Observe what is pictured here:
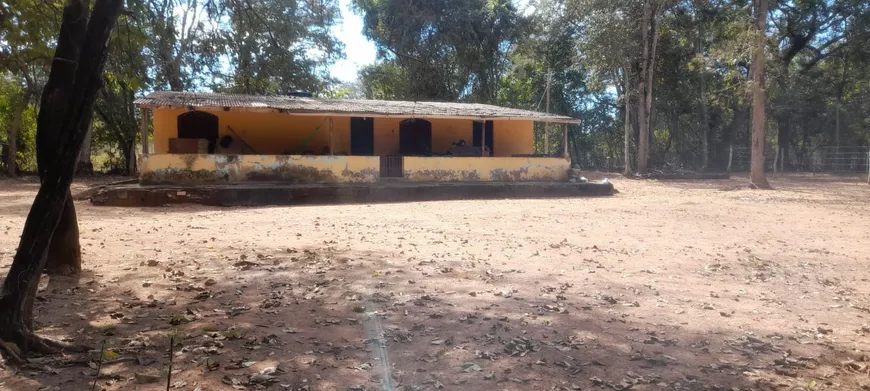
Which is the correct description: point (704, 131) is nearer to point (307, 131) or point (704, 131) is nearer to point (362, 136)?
point (362, 136)

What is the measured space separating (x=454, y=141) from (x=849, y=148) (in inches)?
842

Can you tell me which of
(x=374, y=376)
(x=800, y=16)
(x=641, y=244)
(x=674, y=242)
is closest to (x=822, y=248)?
(x=674, y=242)

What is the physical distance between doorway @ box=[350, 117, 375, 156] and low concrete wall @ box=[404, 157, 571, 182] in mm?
2825

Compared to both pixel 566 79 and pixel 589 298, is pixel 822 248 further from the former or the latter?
pixel 566 79

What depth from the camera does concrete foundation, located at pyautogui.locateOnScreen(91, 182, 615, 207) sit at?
14.1 meters

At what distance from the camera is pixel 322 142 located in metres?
19.5

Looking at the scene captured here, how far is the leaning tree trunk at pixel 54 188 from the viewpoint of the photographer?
3.60 m

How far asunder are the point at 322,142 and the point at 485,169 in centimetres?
547

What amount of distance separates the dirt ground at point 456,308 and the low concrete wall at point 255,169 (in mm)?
5714

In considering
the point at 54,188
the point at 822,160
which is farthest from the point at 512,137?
the point at 54,188

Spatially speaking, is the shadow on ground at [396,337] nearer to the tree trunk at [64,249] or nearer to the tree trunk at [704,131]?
the tree trunk at [64,249]

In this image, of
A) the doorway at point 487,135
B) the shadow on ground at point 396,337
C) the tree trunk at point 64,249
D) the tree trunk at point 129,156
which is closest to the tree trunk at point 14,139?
the tree trunk at point 129,156

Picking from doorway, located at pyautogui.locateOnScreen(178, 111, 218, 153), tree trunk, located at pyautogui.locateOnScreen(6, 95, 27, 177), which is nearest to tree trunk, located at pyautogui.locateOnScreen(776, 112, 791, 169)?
doorway, located at pyautogui.locateOnScreen(178, 111, 218, 153)

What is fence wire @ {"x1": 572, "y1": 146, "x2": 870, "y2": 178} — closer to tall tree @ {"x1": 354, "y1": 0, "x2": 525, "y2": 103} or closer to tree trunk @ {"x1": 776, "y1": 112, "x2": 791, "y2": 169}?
tree trunk @ {"x1": 776, "y1": 112, "x2": 791, "y2": 169}
